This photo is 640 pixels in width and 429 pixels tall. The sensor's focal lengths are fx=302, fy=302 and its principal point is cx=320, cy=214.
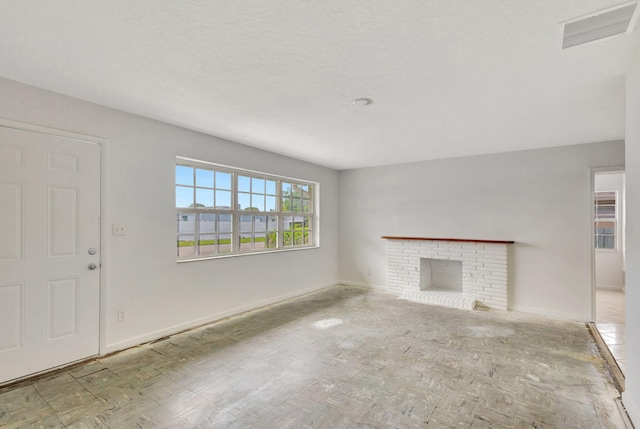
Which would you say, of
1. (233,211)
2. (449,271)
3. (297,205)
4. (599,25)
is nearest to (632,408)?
(599,25)

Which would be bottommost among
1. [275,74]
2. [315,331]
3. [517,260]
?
[315,331]

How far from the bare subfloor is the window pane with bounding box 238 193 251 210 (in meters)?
1.65

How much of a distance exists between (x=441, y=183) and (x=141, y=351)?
190 inches

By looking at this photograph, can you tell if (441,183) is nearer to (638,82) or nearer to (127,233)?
(638,82)

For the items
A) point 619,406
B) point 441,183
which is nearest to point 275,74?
point 619,406

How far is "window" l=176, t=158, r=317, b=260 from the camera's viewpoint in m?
3.77

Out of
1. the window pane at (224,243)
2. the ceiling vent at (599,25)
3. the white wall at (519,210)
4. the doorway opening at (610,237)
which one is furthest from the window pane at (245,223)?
the doorway opening at (610,237)

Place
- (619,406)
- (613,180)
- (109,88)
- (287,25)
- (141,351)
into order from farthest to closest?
(613,180) < (141,351) < (109,88) < (619,406) < (287,25)

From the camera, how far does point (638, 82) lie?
1.87m

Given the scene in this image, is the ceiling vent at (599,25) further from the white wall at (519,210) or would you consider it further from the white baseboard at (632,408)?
the white wall at (519,210)

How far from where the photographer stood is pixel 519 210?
14.9 feet

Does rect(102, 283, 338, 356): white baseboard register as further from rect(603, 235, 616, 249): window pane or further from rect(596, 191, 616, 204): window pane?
rect(596, 191, 616, 204): window pane

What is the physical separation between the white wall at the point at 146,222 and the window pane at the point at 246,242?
187 mm

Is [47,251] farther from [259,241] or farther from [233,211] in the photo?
[259,241]
